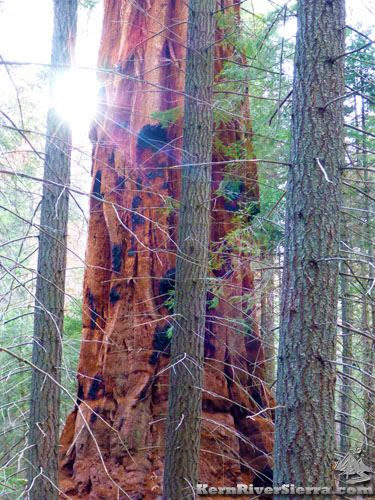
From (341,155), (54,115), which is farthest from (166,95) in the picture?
(341,155)

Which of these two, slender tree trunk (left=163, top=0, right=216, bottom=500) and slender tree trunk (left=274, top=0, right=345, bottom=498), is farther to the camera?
slender tree trunk (left=163, top=0, right=216, bottom=500)

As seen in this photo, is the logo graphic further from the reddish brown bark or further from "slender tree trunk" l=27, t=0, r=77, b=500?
"slender tree trunk" l=27, t=0, r=77, b=500

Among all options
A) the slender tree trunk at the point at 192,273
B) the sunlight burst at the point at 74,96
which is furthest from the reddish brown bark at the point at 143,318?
the sunlight burst at the point at 74,96

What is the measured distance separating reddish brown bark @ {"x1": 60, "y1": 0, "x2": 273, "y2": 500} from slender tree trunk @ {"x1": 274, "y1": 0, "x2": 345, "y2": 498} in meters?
2.05

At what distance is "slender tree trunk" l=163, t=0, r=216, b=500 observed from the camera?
4512 millimetres

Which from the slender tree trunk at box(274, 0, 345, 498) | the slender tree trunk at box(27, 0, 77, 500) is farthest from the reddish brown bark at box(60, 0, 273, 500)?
the slender tree trunk at box(274, 0, 345, 498)

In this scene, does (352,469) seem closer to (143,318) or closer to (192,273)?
Result: (192,273)

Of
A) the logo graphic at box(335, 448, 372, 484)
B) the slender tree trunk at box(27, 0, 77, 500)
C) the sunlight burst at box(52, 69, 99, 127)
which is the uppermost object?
the sunlight burst at box(52, 69, 99, 127)

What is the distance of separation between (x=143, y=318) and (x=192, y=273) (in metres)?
1.69

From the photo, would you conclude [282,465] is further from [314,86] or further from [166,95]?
[166,95]

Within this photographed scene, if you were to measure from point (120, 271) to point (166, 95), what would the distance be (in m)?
2.75

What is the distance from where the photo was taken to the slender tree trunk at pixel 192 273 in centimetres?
451

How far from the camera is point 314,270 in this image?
341cm

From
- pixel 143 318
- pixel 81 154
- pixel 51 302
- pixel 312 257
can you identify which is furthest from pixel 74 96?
pixel 143 318
